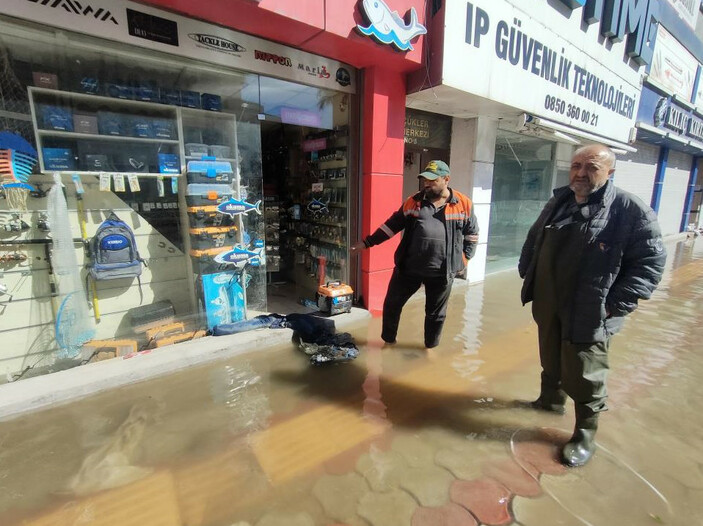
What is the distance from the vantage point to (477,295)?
6.35 m

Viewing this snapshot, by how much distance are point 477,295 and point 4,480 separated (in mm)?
5996

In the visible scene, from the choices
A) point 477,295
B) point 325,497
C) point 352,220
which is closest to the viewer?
point 325,497

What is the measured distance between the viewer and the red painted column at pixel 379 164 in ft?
15.7

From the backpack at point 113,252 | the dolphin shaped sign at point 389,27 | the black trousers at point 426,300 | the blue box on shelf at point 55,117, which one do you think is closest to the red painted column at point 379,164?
the dolphin shaped sign at point 389,27

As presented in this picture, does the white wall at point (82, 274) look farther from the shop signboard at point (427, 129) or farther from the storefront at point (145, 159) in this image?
the shop signboard at point (427, 129)

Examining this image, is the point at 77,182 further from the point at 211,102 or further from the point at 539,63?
the point at 539,63

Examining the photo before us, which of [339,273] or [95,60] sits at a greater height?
[95,60]

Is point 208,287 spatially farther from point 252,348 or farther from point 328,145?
point 328,145

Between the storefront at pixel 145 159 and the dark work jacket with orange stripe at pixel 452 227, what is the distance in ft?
4.36

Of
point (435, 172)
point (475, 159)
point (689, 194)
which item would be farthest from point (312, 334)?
point (689, 194)

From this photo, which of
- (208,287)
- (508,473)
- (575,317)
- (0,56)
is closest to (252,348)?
(208,287)

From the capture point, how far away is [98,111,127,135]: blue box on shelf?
3.54 metres

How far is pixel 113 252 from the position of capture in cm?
370

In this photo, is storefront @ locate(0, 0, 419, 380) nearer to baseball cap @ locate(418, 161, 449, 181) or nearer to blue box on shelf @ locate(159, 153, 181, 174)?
blue box on shelf @ locate(159, 153, 181, 174)
